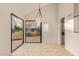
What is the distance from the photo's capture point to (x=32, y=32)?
8.46ft

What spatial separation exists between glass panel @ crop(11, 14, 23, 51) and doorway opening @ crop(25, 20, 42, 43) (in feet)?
0.50

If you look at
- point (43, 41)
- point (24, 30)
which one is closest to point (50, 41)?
point (43, 41)

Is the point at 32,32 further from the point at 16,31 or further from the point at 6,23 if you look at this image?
the point at 6,23

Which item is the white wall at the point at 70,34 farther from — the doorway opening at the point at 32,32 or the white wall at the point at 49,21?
the doorway opening at the point at 32,32

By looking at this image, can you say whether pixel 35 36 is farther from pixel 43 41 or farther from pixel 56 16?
pixel 56 16

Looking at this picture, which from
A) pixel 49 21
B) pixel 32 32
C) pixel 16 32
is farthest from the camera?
pixel 49 21

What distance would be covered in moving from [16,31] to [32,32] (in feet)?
1.25

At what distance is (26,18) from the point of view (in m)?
2.58

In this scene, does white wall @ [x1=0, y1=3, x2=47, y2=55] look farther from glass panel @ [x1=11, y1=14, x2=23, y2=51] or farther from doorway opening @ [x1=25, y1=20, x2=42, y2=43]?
doorway opening @ [x1=25, y1=20, x2=42, y2=43]

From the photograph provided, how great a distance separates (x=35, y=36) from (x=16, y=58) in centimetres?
144

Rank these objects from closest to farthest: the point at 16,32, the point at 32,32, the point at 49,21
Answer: the point at 16,32, the point at 32,32, the point at 49,21

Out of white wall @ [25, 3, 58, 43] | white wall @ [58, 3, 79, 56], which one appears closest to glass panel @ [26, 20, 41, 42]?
white wall @ [25, 3, 58, 43]

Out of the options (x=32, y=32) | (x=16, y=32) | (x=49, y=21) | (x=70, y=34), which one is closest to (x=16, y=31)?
(x=16, y=32)

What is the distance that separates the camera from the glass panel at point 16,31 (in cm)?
230
